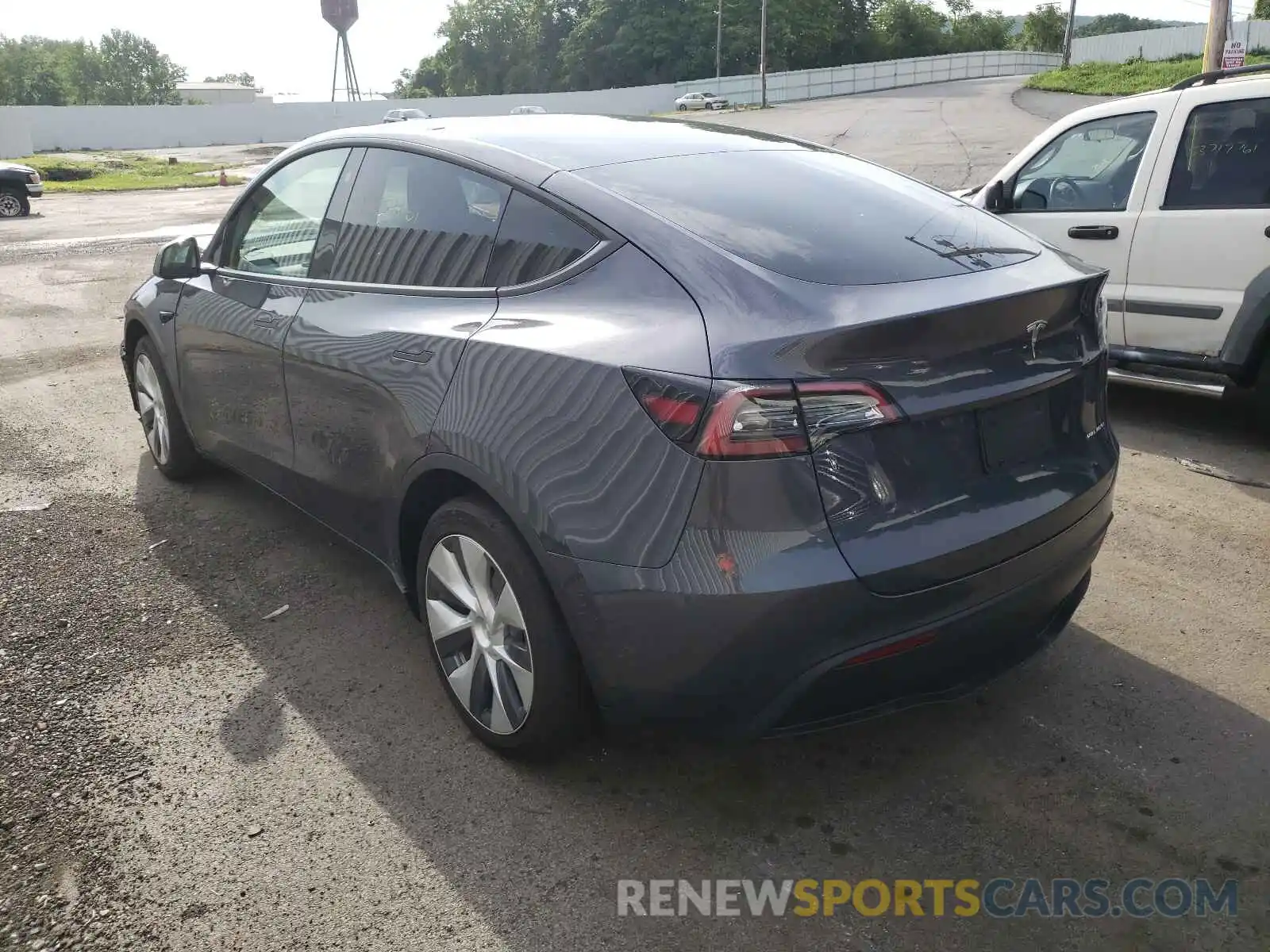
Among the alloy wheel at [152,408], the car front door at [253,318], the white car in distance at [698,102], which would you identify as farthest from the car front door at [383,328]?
the white car in distance at [698,102]

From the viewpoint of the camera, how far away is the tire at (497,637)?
104 inches

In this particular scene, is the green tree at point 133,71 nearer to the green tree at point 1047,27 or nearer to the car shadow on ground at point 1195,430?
the green tree at point 1047,27

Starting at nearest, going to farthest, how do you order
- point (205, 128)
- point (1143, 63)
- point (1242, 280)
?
point (1242, 280)
point (1143, 63)
point (205, 128)

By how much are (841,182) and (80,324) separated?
8.42 metres

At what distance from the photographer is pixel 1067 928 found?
2.30 meters

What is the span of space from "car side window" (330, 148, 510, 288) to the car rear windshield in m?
0.38

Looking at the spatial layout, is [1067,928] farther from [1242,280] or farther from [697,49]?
[697,49]

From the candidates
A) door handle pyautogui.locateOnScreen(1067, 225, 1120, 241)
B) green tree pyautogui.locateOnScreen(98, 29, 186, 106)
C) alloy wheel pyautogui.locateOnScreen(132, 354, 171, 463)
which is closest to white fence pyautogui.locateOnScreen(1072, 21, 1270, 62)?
door handle pyautogui.locateOnScreen(1067, 225, 1120, 241)

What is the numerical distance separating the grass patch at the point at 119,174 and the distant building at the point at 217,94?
7617cm

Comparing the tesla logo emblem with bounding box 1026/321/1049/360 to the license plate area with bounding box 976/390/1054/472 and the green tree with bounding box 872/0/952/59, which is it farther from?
the green tree with bounding box 872/0/952/59

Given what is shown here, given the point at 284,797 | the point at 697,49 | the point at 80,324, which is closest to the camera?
the point at 284,797

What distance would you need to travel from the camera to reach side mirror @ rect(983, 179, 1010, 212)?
6047 millimetres

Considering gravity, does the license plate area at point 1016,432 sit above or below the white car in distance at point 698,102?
above

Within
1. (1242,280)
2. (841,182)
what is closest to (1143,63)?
(1242,280)
